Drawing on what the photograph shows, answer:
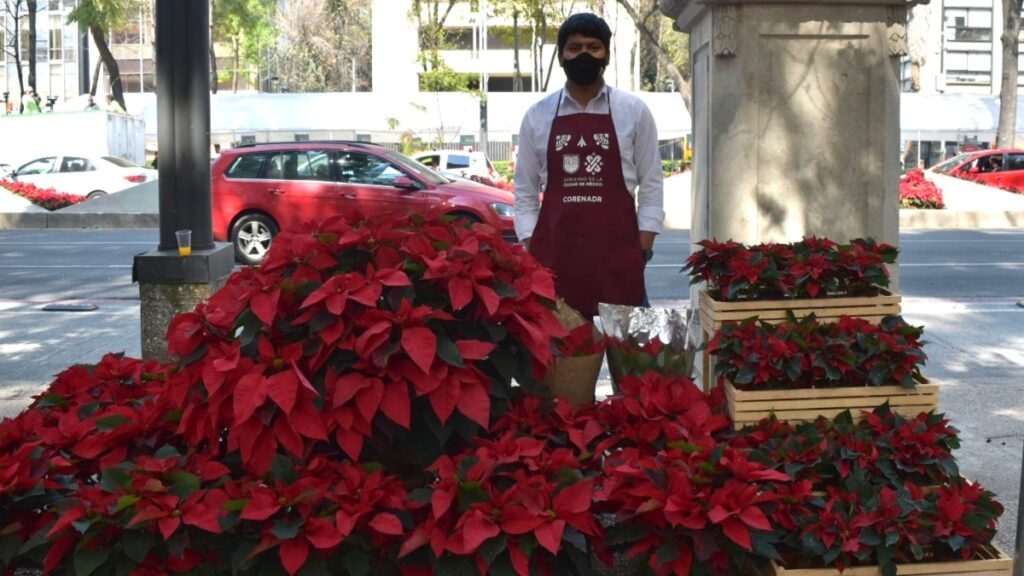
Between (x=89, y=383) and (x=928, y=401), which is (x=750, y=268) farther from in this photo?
(x=89, y=383)

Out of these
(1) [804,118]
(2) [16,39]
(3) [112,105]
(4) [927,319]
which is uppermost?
(2) [16,39]

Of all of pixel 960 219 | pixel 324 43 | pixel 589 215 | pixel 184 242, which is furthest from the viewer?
pixel 324 43

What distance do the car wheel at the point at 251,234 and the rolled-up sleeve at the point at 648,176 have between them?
1299 centimetres

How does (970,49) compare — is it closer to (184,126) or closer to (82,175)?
(82,175)

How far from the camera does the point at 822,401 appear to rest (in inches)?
159

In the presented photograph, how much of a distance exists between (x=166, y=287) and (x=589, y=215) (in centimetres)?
274

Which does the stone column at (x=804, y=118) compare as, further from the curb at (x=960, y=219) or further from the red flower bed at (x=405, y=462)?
the curb at (x=960, y=219)

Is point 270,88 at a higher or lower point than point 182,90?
higher

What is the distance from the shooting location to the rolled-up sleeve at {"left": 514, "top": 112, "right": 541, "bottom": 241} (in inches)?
202

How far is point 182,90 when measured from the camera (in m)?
6.82

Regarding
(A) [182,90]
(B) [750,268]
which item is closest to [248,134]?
(A) [182,90]

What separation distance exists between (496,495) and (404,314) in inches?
20.0

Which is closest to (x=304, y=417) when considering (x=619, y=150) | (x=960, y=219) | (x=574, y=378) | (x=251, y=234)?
(x=574, y=378)

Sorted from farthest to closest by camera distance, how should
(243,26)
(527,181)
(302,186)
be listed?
1. (243,26)
2. (302,186)
3. (527,181)
